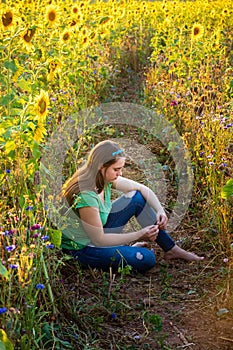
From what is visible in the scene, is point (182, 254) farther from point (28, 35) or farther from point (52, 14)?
point (52, 14)

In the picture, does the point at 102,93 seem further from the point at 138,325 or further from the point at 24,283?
the point at 24,283

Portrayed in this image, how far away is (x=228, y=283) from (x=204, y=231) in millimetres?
740

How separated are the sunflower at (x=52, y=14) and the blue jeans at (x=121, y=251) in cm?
173

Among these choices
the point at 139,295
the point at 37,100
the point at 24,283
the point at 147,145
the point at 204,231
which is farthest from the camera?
the point at 147,145

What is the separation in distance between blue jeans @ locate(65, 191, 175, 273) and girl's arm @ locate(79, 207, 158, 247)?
0.13 ft

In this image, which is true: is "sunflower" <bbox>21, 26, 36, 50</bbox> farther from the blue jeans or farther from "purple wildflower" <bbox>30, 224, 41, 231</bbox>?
"purple wildflower" <bbox>30, 224, 41, 231</bbox>

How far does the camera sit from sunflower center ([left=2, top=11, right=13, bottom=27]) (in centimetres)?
348

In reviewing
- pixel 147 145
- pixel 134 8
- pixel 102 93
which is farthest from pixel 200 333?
pixel 134 8

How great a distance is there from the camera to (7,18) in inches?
138

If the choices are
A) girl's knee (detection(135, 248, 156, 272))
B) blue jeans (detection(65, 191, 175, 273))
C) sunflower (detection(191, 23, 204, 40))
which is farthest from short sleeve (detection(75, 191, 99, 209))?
sunflower (detection(191, 23, 204, 40))

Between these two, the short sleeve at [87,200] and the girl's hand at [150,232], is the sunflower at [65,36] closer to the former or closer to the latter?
the short sleeve at [87,200]

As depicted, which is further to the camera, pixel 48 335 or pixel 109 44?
pixel 109 44

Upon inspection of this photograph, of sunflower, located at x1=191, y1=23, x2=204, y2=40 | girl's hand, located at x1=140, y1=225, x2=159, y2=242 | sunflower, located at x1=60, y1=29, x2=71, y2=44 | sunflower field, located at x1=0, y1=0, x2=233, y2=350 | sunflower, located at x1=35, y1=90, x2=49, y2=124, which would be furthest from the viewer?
sunflower, located at x1=191, y1=23, x2=204, y2=40

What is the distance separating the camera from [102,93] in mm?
5984
